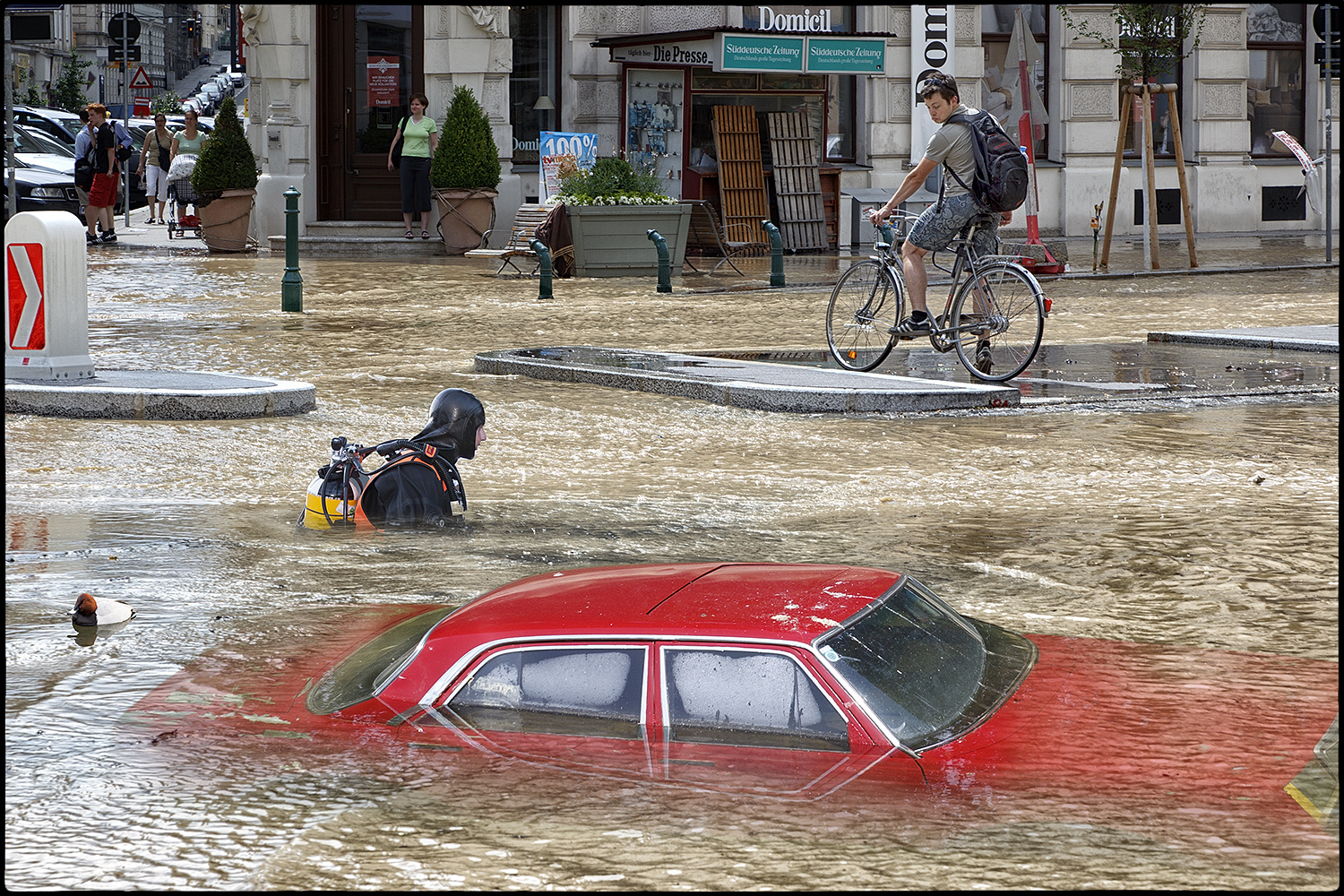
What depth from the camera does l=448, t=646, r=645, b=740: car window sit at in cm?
433

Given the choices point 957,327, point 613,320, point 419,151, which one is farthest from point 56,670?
point 419,151

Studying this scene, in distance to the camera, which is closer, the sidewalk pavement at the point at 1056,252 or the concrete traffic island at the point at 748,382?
the concrete traffic island at the point at 748,382

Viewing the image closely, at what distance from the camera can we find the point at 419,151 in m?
24.4

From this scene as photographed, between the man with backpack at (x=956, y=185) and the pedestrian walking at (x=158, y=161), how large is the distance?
22.4 m

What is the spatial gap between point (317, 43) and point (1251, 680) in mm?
22928

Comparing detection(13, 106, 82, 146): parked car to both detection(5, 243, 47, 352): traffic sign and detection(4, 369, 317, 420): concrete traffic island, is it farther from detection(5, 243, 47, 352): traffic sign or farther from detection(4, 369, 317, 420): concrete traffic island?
detection(4, 369, 317, 420): concrete traffic island

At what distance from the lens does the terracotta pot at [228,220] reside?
78.3 ft

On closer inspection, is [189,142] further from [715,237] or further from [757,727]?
[757,727]

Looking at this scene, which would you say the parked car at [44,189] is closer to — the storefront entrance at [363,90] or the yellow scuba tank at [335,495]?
the storefront entrance at [363,90]

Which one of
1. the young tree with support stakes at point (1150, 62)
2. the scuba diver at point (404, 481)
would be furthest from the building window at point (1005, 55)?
the scuba diver at point (404, 481)

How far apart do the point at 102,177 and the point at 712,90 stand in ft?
29.8

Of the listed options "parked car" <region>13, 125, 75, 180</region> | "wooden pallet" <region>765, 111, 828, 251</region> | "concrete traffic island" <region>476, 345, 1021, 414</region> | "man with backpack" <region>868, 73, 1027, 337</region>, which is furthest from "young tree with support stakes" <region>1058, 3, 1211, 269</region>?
"parked car" <region>13, 125, 75, 180</region>

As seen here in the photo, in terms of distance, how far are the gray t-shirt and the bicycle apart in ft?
1.38

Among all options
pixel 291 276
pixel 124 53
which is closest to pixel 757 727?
pixel 291 276
